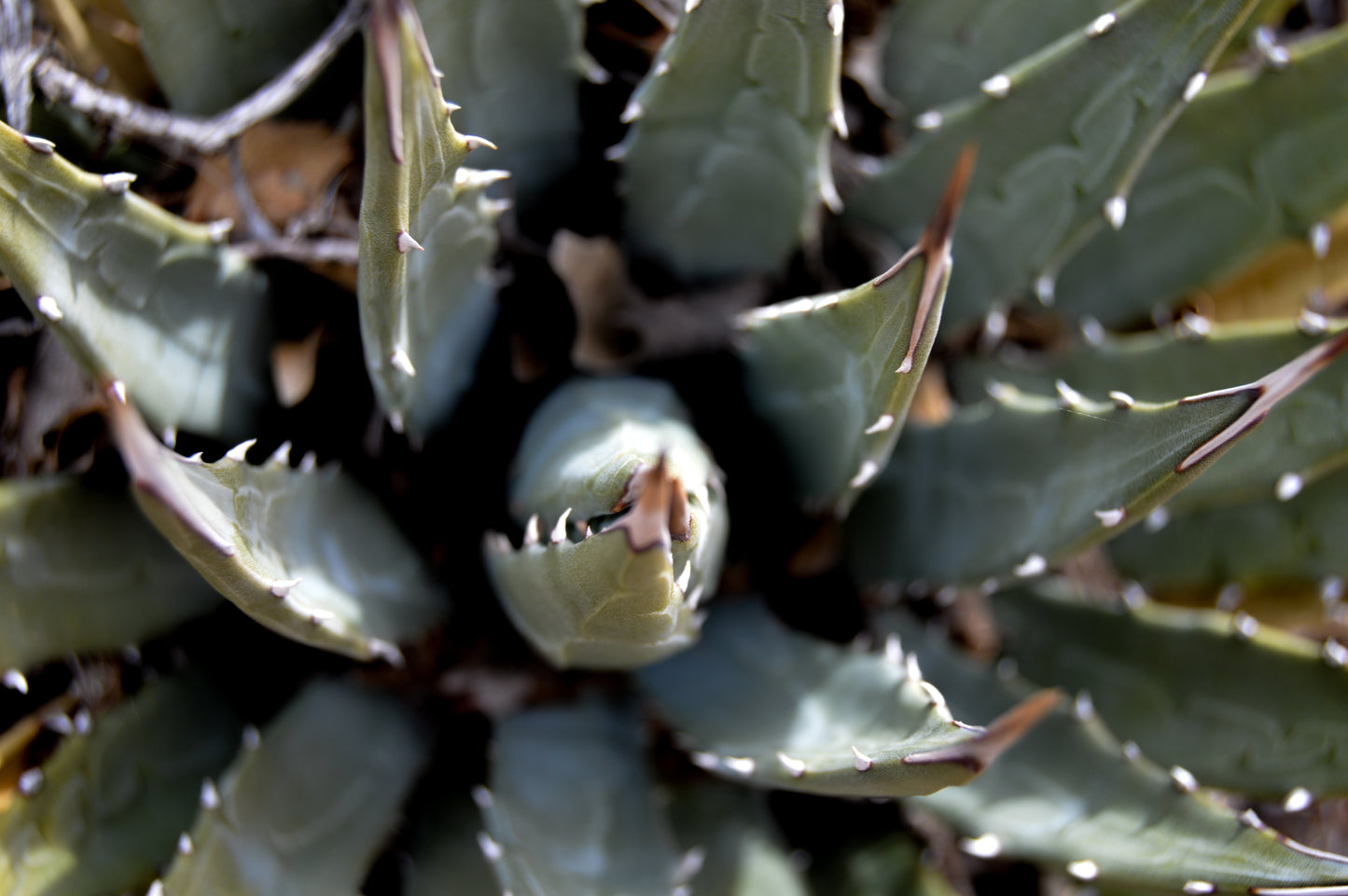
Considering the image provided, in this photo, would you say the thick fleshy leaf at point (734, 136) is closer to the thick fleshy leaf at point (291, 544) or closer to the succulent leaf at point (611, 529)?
the succulent leaf at point (611, 529)

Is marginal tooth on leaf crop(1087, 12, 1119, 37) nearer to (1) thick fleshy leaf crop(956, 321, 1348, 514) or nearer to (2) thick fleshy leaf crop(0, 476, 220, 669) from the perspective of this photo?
(1) thick fleshy leaf crop(956, 321, 1348, 514)

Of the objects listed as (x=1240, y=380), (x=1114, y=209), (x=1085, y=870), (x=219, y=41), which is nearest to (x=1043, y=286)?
(x=1114, y=209)

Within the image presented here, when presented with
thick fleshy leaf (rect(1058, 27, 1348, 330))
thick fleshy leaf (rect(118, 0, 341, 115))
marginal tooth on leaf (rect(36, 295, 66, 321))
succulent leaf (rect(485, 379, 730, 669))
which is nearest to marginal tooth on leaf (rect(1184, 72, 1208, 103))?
thick fleshy leaf (rect(1058, 27, 1348, 330))

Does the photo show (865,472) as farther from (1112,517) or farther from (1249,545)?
(1249,545)

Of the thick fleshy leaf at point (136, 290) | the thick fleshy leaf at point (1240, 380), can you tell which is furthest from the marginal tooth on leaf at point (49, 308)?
the thick fleshy leaf at point (1240, 380)

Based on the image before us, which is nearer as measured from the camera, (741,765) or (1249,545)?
(741,765)

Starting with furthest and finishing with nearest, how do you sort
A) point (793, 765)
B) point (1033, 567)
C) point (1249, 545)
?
point (1249, 545) → point (1033, 567) → point (793, 765)

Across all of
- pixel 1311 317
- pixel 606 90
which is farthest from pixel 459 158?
pixel 1311 317

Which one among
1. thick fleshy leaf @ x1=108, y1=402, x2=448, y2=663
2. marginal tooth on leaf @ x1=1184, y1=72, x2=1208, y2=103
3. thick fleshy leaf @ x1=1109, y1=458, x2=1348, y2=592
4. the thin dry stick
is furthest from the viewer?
thick fleshy leaf @ x1=1109, y1=458, x2=1348, y2=592
